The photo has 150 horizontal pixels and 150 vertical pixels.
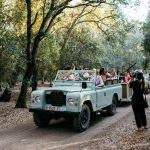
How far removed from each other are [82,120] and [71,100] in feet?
2.90

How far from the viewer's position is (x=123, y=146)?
892 cm

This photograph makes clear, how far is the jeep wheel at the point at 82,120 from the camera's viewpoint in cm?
1138

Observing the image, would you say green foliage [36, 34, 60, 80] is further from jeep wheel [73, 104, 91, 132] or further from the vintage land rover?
jeep wheel [73, 104, 91, 132]

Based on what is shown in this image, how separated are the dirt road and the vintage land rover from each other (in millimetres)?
421

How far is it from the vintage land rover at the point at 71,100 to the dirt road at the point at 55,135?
1.38ft

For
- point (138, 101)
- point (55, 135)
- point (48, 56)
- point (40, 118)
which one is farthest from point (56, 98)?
point (48, 56)

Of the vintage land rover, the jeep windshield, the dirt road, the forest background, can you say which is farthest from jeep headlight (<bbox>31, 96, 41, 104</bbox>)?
the forest background

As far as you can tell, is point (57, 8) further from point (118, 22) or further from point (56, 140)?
point (56, 140)

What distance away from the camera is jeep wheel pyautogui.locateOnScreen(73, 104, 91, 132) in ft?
37.3

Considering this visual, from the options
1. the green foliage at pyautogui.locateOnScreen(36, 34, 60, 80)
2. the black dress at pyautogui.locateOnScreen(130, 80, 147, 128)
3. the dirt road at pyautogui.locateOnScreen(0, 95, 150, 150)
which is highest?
the green foliage at pyautogui.locateOnScreen(36, 34, 60, 80)

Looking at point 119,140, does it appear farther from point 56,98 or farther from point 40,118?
point 40,118

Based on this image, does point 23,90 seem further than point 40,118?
Yes

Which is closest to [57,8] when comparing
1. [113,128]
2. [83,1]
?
[83,1]

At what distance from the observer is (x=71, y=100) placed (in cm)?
1137
